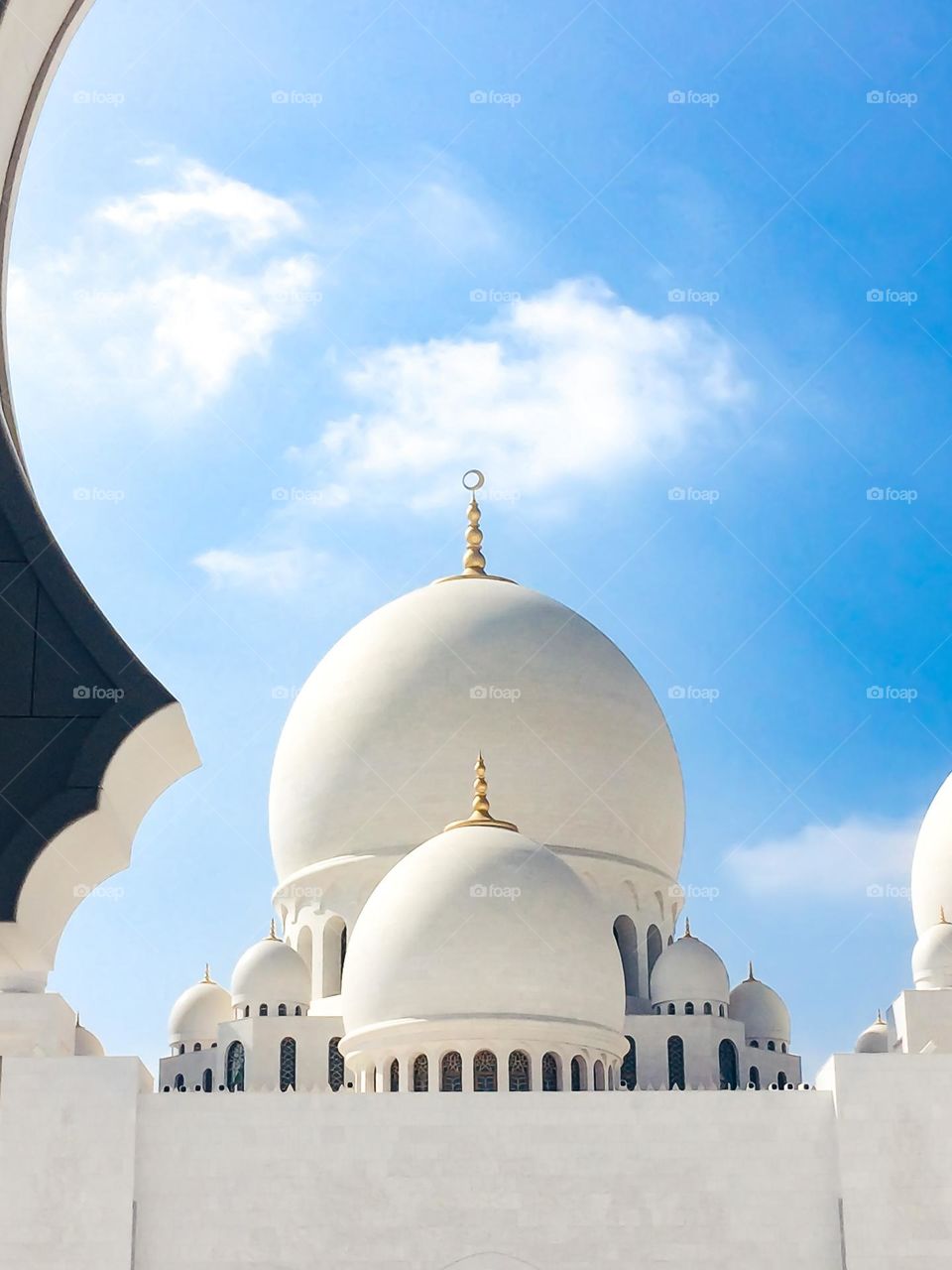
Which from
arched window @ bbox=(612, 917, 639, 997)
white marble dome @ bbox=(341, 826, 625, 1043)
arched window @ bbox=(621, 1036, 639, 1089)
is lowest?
arched window @ bbox=(621, 1036, 639, 1089)

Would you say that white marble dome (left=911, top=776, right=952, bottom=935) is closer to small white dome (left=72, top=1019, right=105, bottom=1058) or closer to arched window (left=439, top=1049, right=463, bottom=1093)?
arched window (left=439, top=1049, right=463, bottom=1093)

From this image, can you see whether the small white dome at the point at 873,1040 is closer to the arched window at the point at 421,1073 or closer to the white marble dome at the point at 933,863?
the white marble dome at the point at 933,863

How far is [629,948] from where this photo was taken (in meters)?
33.9

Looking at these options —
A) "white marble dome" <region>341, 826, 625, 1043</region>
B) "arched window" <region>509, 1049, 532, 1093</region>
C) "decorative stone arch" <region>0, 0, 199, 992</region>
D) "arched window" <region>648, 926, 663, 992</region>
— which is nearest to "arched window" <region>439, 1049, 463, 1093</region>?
"white marble dome" <region>341, 826, 625, 1043</region>

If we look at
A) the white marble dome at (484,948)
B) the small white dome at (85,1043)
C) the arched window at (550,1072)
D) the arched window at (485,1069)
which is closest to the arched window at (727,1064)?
the white marble dome at (484,948)

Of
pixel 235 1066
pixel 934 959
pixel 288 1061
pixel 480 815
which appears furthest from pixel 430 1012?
pixel 934 959

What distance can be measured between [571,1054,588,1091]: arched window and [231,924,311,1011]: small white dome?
8144mm

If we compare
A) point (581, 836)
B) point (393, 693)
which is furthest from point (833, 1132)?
point (393, 693)

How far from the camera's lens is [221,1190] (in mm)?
21781

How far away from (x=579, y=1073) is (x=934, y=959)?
783 centimetres

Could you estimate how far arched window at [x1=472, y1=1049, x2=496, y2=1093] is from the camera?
25.5 metres

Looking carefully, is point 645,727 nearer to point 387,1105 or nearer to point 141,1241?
point 387,1105

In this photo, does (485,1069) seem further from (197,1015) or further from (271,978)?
(197,1015)

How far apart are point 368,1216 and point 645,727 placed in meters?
15.6
